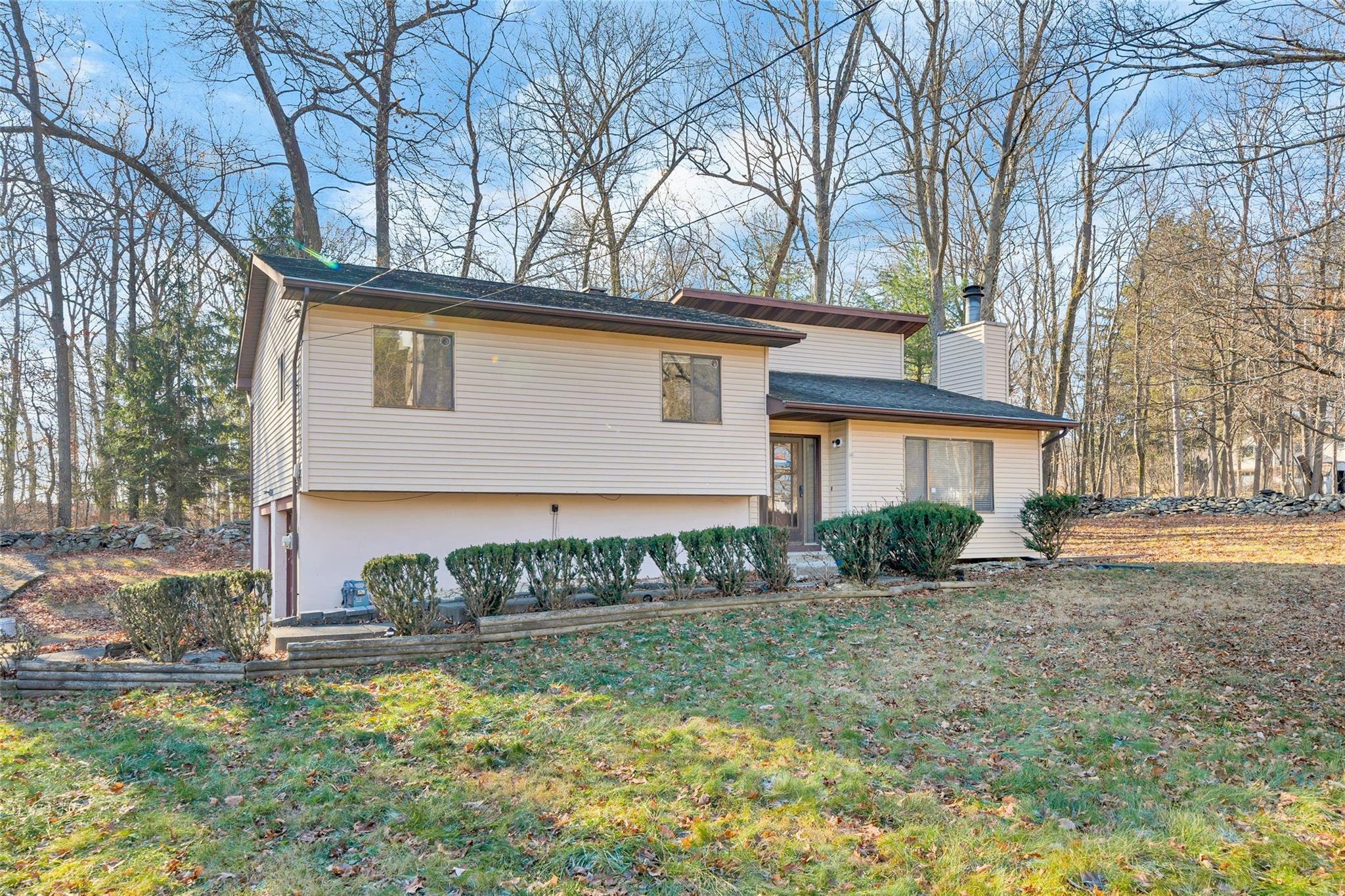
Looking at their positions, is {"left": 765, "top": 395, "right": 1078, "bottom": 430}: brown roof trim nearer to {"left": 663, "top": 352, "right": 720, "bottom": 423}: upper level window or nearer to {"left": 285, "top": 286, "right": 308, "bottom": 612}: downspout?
{"left": 663, "top": 352, "right": 720, "bottom": 423}: upper level window

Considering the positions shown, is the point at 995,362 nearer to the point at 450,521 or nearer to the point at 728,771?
the point at 450,521

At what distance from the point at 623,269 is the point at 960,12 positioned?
461 inches

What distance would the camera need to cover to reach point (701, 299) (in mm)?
15133

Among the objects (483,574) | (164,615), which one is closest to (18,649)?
(164,615)

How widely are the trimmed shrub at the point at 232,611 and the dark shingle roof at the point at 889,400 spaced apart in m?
7.64

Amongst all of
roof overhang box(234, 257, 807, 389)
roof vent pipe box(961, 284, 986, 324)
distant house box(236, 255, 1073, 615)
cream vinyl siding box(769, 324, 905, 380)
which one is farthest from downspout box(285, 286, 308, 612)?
roof vent pipe box(961, 284, 986, 324)

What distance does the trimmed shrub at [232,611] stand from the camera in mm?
7605

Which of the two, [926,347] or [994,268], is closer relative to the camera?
[994,268]

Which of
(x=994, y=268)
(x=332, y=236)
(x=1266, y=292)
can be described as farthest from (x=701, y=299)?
(x=332, y=236)

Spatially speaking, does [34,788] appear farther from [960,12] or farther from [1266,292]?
[960,12]

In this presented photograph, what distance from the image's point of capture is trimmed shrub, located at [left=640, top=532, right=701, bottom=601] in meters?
9.28

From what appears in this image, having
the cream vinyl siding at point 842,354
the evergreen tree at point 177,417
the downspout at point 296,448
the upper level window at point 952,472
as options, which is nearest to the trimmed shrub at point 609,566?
the downspout at point 296,448

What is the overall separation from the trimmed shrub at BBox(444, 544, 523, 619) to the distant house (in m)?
2.31

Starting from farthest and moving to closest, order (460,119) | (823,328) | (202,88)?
(460,119) → (202,88) → (823,328)
